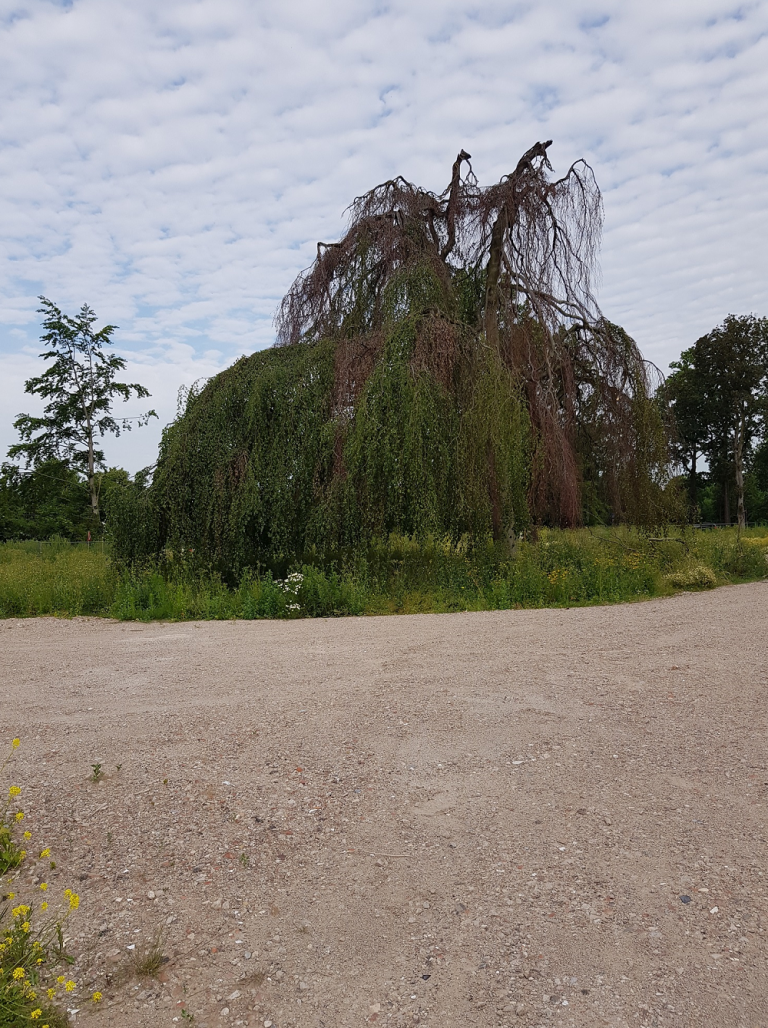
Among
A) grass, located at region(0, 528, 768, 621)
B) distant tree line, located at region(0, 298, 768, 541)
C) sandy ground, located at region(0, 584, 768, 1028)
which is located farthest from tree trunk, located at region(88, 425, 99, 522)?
sandy ground, located at region(0, 584, 768, 1028)

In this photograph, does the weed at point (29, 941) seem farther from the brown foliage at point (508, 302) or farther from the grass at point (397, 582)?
the brown foliage at point (508, 302)

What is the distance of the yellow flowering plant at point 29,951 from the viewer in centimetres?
193

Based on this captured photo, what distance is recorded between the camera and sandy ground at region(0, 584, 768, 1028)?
208 centimetres

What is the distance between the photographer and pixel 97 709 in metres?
4.53

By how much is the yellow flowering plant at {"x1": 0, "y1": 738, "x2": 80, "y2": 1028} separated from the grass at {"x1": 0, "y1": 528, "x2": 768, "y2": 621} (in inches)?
239

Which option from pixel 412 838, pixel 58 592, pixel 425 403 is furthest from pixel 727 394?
pixel 412 838

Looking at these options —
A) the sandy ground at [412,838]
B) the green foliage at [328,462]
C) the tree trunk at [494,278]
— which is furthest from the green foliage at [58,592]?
the tree trunk at [494,278]

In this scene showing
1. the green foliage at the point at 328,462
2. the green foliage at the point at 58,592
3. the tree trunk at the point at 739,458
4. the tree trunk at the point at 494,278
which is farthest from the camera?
the tree trunk at the point at 739,458

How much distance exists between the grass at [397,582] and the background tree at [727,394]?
17.8 m

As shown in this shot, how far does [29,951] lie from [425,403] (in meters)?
7.86

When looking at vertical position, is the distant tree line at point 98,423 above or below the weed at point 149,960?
above

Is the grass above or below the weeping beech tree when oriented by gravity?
below

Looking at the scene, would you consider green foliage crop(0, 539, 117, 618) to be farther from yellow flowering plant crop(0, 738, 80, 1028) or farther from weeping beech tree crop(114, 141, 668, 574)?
yellow flowering plant crop(0, 738, 80, 1028)

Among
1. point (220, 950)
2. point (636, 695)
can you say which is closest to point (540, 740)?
point (636, 695)
